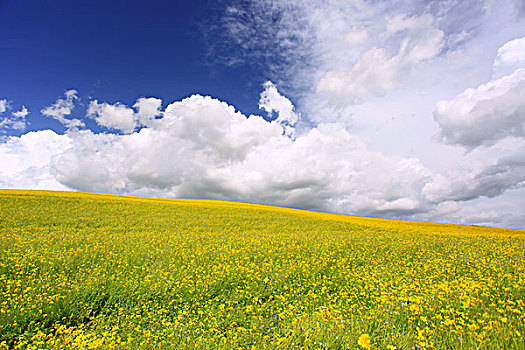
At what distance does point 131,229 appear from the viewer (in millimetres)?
18344

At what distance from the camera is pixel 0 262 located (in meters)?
8.80

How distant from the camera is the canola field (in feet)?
13.8

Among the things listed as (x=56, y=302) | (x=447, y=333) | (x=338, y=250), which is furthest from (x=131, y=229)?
(x=447, y=333)

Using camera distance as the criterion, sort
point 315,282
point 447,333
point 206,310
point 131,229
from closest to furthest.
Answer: point 447,333, point 206,310, point 315,282, point 131,229

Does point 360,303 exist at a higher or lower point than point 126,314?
higher

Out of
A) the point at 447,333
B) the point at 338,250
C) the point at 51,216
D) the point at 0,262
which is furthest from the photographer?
the point at 51,216

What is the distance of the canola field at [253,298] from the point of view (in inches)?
166

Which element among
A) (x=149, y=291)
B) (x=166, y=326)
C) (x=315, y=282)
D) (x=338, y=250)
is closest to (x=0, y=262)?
(x=149, y=291)

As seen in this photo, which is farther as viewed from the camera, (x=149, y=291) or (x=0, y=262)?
(x=0, y=262)

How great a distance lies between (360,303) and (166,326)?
4.54m

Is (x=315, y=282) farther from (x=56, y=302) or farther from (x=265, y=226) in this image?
(x=265, y=226)

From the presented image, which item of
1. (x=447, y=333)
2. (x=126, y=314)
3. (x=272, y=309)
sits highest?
(x=447, y=333)

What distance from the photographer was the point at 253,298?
6590mm

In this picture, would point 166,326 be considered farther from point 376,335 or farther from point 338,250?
point 338,250
